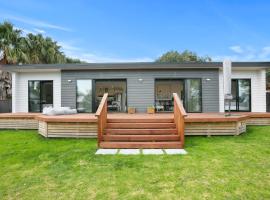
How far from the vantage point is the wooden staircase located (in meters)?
5.61

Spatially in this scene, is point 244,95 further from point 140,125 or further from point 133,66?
point 140,125

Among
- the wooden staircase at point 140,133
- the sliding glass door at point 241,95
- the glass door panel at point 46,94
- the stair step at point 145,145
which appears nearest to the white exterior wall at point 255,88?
the sliding glass door at point 241,95

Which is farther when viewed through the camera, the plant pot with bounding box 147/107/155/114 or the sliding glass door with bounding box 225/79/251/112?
the sliding glass door with bounding box 225/79/251/112

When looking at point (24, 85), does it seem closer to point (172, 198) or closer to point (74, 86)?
point (74, 86)

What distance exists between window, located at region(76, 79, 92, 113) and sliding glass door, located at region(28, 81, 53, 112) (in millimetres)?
1420

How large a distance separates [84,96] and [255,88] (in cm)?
766

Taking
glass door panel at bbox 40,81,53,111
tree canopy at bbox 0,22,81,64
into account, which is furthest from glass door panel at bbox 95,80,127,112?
tree canopy at bbox 0,22,81,64

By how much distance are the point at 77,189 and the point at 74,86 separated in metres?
7.44

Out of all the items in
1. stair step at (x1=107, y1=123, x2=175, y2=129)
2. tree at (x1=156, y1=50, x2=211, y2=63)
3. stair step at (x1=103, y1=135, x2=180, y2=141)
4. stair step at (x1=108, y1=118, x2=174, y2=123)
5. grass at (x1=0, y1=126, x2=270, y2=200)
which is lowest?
grass at (x1=0, y1=126, x2=270, y2=200)

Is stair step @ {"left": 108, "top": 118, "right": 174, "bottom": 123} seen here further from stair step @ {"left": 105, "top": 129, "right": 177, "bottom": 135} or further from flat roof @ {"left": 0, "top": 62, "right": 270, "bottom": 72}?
flat roof @ {"left": 0, "top": 62, "right": 270, "bottom": 72}

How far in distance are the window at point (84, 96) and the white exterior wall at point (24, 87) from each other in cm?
95

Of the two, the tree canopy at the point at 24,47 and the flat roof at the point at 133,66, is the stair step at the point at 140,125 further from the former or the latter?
the tree canopy at the point at 24,47

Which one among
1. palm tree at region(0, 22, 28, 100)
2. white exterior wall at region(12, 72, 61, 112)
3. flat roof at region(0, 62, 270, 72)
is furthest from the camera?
palm tree at region(0, 22, 28, 100)

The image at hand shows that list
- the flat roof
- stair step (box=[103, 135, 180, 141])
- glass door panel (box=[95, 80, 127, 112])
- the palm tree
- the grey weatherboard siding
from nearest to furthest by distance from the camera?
1. stair step (box=[103, 135, 180, 141])
2. the flat roof
3. the grey weatherboard siding
4. glass door panel (box=[95, 80, 127, 112])
5. the palm tree
